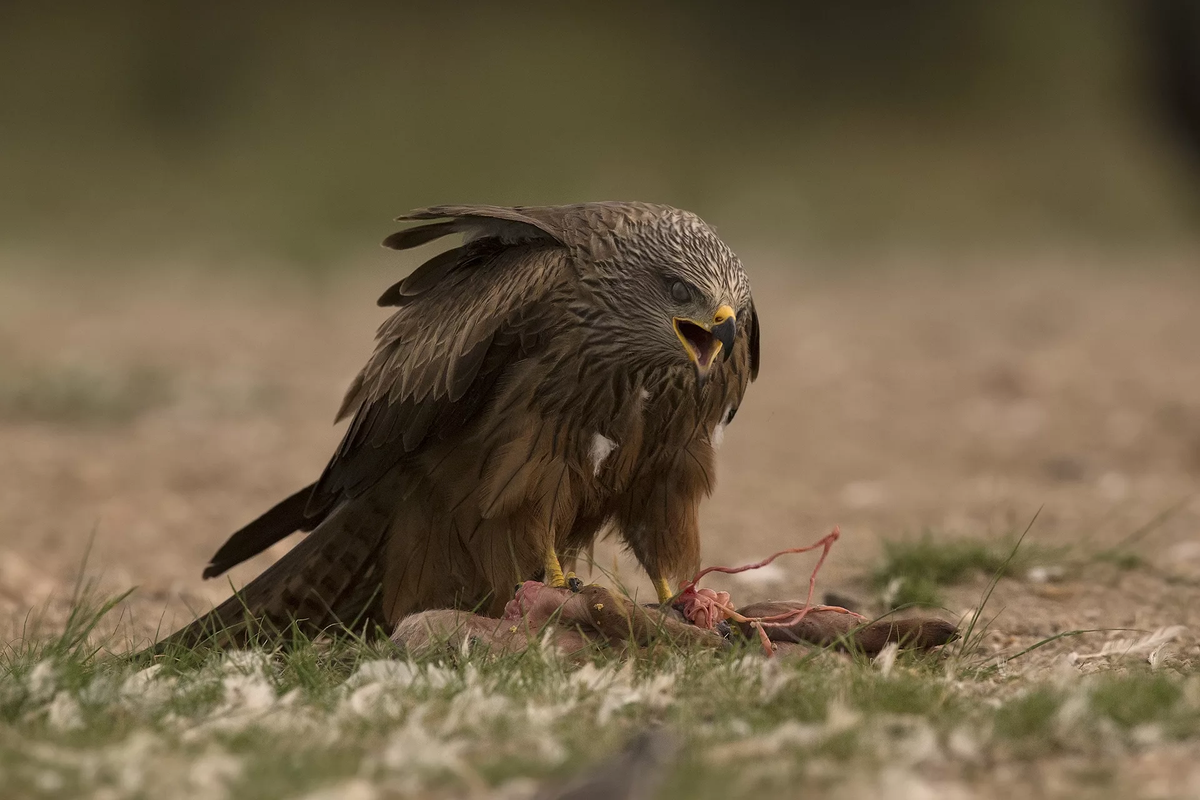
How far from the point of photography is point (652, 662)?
3.65 m

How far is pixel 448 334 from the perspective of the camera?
4.45 meters

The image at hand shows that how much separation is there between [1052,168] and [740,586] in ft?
56.6

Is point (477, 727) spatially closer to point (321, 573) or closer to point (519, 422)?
point (519, 422)

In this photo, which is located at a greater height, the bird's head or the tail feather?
the bird's head

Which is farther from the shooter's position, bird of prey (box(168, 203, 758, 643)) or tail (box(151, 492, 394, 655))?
tail (box(151, 492, 394, 655))

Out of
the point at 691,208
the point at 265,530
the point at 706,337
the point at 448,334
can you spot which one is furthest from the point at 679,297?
the point at 691,208

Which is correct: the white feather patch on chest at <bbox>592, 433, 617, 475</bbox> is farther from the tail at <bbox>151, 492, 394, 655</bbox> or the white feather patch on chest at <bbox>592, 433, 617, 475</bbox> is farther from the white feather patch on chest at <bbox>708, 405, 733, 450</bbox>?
the tail at <bbox>151, 492, 394, 655</bbox>

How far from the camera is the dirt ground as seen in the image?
5852mm

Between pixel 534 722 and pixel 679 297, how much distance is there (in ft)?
4.67

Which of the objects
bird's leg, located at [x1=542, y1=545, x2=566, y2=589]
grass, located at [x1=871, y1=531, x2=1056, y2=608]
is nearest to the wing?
bird's leg, located at [x1=542, y1=545, x2=566, y2=589]

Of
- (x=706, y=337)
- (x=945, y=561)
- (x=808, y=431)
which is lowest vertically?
(x=945, y=561)

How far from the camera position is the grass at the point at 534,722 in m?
2.77

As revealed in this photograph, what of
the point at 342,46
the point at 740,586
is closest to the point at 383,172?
the point at 342,46

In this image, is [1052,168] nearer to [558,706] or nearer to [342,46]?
[342,46]
